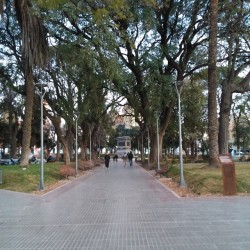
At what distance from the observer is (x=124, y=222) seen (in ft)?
35.0

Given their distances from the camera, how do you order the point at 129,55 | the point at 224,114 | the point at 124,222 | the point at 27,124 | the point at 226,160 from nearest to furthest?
the point at 124,222, the point at 226,160, the point at 27,124, the point at 224,114, the point at 129,55

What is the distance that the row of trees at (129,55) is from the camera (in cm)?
2258

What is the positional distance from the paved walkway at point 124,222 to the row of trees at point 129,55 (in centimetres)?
805

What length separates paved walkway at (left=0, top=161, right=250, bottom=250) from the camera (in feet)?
27.4

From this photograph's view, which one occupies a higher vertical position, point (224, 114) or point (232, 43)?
point (232, 43)

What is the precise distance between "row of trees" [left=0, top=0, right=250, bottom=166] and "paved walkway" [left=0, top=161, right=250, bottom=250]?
8048 millimetres

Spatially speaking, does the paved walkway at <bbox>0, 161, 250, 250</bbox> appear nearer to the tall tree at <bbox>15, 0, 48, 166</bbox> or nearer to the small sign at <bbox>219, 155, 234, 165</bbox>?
the small sign at <bbox>219, 155, 234, 165</bbox>

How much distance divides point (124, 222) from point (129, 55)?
920 inches

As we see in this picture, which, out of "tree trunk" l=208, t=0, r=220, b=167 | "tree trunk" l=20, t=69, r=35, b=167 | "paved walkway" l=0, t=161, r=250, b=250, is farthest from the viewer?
"tree trunk" l=20, t=69, r=35, b=167

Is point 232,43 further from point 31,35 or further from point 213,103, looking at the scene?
point 31,35

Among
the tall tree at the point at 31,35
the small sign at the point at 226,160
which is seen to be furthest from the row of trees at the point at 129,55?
the small sign at the point at 226,160

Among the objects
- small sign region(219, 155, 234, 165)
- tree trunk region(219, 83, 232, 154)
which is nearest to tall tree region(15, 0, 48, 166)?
small sign region(219, 155, 234, 165)

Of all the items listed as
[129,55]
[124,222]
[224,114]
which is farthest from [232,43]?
[124,222]

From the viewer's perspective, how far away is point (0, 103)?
47844 mm
